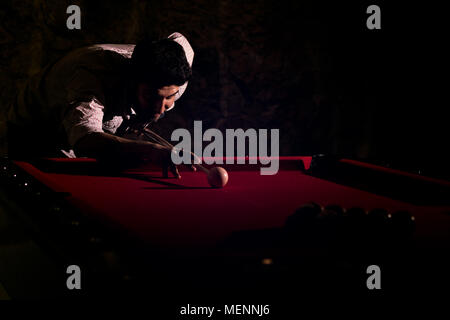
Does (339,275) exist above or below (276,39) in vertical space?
below

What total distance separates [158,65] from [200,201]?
1.20 meters

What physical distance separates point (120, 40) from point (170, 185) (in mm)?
3020

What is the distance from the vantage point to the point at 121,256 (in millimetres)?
1137

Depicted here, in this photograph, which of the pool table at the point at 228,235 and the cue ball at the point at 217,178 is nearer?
the pool table at the point at 228,235

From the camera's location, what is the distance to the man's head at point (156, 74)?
2.84 meters

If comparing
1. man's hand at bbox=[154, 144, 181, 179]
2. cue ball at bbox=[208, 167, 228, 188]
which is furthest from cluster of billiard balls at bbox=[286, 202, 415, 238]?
Answer: man's hand at bbox=[154, 144, 181, 179]

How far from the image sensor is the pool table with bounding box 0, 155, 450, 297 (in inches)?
42.2

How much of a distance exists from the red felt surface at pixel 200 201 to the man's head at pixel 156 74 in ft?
1.94

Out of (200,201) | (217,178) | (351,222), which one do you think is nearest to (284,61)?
(217,178)

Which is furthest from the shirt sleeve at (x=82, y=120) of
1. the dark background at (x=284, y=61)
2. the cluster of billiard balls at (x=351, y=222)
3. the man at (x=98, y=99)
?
the dark background at (x=284, y=61)

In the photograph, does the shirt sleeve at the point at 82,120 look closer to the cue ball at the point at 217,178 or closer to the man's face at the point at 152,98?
the man's face at the point at 152,98

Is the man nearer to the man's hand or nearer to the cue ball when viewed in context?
the man's hand
